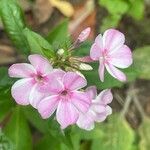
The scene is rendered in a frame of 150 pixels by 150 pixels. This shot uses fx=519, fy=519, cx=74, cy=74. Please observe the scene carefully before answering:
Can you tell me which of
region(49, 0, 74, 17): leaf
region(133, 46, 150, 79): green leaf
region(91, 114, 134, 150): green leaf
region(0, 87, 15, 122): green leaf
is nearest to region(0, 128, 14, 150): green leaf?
region(0, 87, 15, 122): green leaf

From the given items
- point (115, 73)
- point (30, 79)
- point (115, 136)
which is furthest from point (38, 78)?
point (115, 136)

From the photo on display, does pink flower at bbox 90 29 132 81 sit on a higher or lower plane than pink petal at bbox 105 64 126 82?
higher

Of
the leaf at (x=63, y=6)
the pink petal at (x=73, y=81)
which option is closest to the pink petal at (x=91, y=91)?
the pink petal at (x=73, y=81)

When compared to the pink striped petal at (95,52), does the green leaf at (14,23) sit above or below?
below

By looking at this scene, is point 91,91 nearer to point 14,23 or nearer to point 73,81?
point 73,81

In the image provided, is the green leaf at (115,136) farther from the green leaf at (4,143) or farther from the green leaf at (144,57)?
the green leaf at (4,143)

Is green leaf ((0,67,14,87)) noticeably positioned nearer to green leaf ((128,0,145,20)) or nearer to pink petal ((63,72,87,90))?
pink petal ((63,72,87,90))
